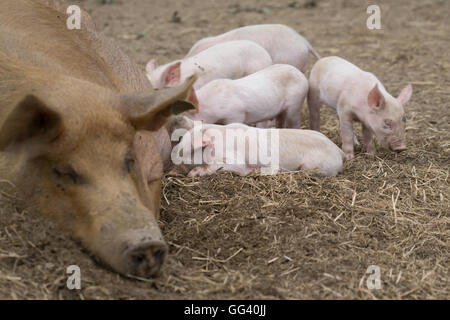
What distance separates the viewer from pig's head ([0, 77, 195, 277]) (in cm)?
261

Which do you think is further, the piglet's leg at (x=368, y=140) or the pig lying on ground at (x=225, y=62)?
the pig lying on ground at (x=225, y=62)

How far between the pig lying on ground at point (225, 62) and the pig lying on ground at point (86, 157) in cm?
225

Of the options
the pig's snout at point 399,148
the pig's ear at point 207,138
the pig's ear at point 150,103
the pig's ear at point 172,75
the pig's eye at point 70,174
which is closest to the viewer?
the pig's eye at point 70,174

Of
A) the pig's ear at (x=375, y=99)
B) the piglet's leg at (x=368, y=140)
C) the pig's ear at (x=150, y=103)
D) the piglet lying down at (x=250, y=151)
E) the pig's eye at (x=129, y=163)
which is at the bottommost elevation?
the piglet's leg at (x=368, y=140)

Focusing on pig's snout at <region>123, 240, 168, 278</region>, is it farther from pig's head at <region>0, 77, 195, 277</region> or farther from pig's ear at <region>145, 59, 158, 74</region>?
pig's ear at <region>145, 59, 158, 74</region>

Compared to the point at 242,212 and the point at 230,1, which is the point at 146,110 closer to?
the point at 242,212

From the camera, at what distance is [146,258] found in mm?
2637

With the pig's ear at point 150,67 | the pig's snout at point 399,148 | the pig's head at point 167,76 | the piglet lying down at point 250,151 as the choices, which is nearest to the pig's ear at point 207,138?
the piglet lying down at point 250,151

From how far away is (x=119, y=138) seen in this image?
282 centimetres

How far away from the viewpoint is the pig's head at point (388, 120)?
181 inches

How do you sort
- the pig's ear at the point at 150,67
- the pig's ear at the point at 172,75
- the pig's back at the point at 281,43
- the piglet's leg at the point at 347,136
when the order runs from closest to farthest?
the piglet's leg at the point at 347,136, the pig's ear at the point at 172,75, the pig's ear at the point at 150,67, the pig's back at the point at 281,43

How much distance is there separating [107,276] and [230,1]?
28.5 feet

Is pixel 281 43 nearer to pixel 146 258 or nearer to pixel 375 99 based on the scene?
pixel 375 99

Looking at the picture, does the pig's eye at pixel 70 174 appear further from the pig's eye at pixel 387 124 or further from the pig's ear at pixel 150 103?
the pig's eye at pixel 387 124
